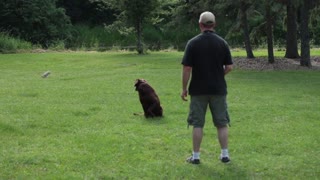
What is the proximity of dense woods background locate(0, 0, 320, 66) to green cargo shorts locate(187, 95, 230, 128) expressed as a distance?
1452 cm

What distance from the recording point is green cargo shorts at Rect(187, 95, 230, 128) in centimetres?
634

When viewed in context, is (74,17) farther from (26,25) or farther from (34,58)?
(34,58)

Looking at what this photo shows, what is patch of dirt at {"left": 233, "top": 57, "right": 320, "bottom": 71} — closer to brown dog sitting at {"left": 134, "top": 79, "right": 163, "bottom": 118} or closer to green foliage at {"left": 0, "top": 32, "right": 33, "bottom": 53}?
brown dog sitting at {"left": 134, "top": 79, "right": 163, "bottom": 118}

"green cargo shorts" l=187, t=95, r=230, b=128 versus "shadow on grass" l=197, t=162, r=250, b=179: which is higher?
"green cargo shorts" l=187, t=95, r=230, b=128

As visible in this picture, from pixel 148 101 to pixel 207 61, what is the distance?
12.3ft

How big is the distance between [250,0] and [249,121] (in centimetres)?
1288

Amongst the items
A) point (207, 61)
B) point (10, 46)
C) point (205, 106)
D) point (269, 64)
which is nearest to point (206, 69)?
point (207, 61)

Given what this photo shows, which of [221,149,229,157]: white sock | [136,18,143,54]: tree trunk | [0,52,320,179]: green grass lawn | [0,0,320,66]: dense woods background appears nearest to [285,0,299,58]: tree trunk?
[0,0,320,66]: dense woods background

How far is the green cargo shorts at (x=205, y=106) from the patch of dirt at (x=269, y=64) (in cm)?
1446

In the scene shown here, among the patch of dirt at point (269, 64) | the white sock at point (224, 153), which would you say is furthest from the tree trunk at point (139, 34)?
the white sock at point (224, 153)

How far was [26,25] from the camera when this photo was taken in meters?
43.1

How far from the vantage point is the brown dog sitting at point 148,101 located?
387 inches

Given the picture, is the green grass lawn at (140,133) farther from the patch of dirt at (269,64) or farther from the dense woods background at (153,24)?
the dense woods background at (153,24)

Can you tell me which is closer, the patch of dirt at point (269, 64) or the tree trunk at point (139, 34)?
the patch of dirt at point (269, 64)
